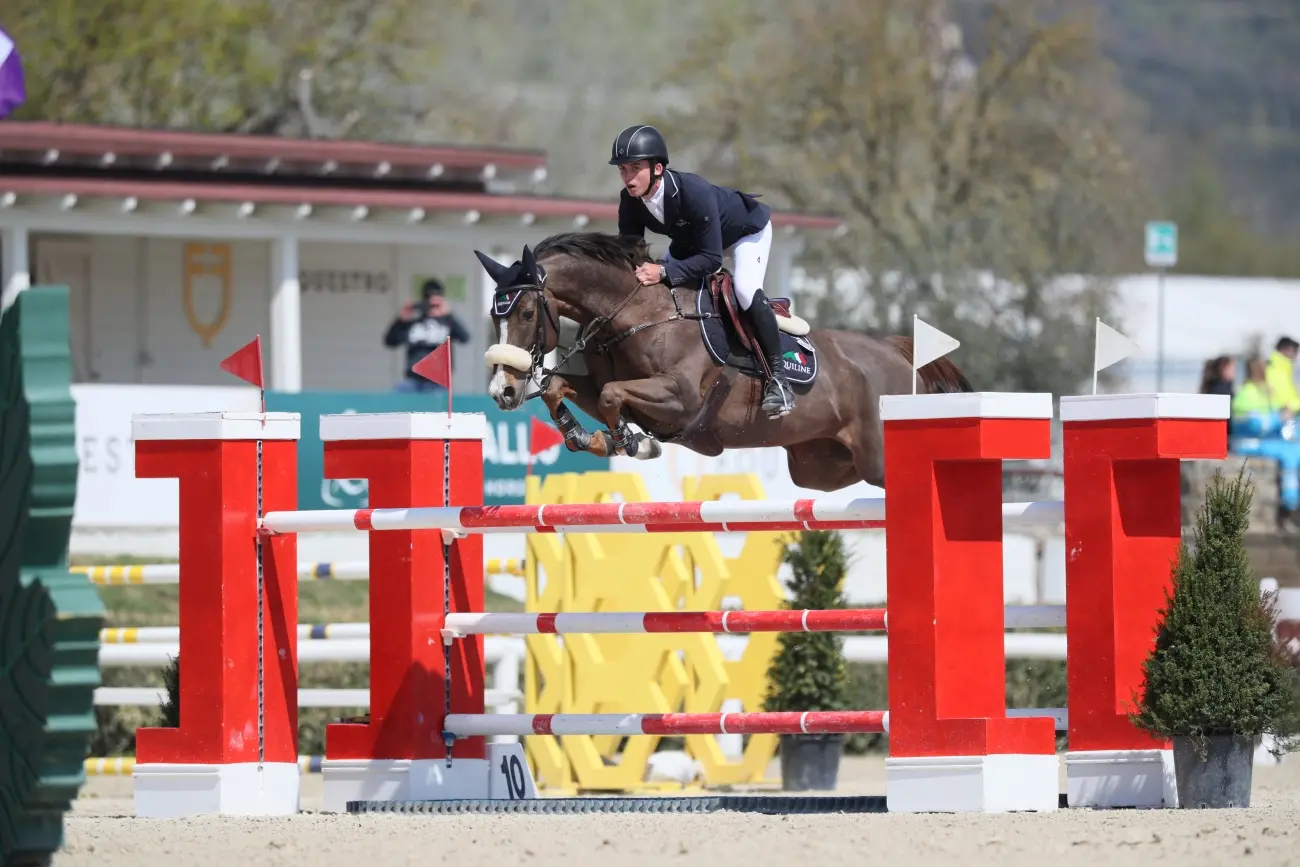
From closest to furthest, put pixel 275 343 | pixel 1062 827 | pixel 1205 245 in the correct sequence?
pixel 1062 827, pixel 275 343, pixel 1205 245

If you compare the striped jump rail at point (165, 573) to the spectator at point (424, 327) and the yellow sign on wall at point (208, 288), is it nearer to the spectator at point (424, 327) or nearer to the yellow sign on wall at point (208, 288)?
the spectator at point (424, 327)

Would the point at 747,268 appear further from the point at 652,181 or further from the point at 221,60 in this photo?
the point at 221,60

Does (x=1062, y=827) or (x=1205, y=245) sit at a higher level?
(x=1205, y=245)

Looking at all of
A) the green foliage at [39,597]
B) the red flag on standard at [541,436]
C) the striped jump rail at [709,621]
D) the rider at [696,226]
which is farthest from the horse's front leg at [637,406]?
the green foliage at [39,597]

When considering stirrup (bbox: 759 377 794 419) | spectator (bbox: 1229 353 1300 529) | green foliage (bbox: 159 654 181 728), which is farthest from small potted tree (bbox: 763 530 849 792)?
spectator (bbox: 1229 353 1300 529)

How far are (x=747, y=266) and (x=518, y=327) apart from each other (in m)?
1.03

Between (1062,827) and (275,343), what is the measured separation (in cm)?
1338

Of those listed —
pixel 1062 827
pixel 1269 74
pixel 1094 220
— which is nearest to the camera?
pixel 1062 827

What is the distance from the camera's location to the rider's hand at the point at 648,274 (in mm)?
7387

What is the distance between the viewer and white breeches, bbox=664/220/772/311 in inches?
296

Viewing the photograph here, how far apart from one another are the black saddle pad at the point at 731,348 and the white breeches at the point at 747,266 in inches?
4.4

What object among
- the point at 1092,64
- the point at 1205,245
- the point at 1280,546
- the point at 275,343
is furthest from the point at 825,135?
the point at 1205,245

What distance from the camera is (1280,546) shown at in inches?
549

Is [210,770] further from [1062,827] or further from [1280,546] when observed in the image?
[1280,546]
